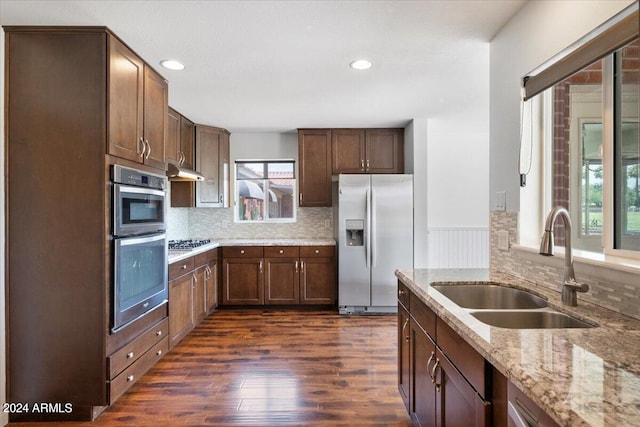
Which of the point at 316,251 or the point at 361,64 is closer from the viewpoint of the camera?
the point at 361,64

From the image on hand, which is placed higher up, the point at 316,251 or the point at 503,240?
the point at 503,240

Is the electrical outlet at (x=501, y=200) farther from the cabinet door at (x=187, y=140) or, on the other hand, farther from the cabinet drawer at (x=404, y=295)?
the cabinet door at (x=187, y=140)

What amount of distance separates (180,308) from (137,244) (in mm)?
1144

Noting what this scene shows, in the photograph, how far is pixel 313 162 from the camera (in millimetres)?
4645

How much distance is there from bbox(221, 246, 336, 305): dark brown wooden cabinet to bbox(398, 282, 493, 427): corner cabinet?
2273 millimetres

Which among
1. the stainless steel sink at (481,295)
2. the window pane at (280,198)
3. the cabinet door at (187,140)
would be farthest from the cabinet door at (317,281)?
the stainless steel sink at (481,295)

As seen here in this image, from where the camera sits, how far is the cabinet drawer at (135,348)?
209 cm

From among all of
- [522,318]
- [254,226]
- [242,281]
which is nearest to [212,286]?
[242,281]

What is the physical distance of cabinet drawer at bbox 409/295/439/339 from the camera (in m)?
1.56

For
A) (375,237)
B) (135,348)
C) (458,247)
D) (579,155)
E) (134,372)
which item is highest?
(579,155)

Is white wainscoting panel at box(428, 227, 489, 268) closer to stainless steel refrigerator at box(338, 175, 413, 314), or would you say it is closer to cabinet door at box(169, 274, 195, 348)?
stainless steel refrigerator at box(338, 175, 413, 314)

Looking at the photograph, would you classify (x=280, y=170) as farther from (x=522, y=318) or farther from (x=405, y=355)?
(x=522, y=318)

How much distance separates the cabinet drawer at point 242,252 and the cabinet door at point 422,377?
2777mm

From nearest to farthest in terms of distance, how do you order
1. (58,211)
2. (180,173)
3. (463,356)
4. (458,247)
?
(463,356) → (58,211) → (180,173) → (458,247)
